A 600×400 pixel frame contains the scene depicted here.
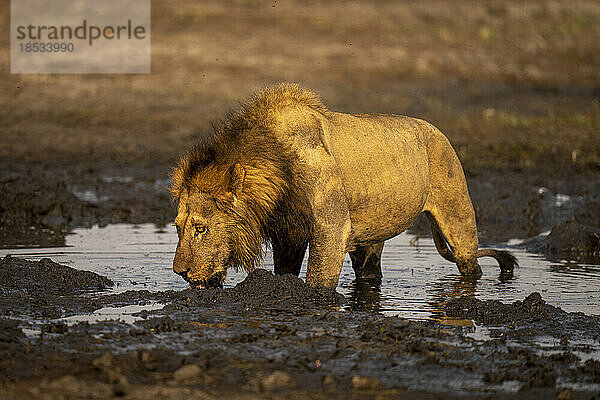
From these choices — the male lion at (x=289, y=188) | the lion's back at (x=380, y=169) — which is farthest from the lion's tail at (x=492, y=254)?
the male lion at (x=289, y=188)

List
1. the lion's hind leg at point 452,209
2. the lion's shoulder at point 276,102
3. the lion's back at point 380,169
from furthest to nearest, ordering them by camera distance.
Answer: the lion's hind leg at point 452,209, the lion's back at point 380,169, the lion's shoulder at point 276,102

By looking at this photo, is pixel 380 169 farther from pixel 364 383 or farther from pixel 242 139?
pixel 364 383

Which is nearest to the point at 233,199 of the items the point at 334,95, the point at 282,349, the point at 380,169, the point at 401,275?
the point at 380,169

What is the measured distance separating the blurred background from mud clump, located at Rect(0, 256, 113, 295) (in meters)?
2.89

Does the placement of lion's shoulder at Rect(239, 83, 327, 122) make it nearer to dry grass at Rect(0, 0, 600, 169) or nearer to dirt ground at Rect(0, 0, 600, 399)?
dirt ground at Rect(0, 0, 600, 399)

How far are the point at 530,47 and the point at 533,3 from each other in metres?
2.53

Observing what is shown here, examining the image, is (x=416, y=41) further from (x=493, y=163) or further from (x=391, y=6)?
(x=493, y=163)

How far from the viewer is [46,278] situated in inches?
315

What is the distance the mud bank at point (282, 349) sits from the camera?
16.7 ft

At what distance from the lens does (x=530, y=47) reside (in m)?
25.3

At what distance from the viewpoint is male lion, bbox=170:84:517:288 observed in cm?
720

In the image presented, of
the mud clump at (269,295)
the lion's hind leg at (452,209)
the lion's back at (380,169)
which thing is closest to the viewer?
the mud clump at (269,295)

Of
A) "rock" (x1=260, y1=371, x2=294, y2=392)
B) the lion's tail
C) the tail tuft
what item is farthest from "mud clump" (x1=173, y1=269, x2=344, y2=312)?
the tail tuft

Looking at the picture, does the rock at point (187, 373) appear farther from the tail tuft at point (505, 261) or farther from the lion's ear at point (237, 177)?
the tail tuft at point (505, 261)
